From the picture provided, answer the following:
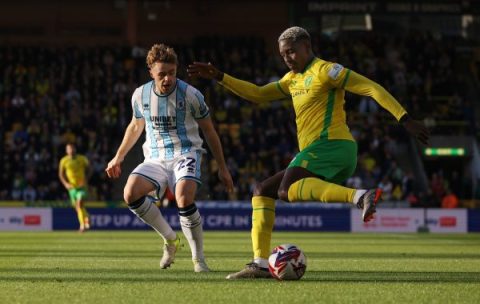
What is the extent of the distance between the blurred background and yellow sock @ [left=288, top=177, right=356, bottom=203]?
65.1 feet

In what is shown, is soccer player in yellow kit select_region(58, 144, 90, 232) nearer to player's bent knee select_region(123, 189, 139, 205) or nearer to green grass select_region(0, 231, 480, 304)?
green grass select_region(0, 231, 480, 304)

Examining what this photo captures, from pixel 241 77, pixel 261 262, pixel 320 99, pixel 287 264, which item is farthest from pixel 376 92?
pixel 241 77

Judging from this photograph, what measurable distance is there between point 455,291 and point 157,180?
336 cm

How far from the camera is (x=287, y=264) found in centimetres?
945

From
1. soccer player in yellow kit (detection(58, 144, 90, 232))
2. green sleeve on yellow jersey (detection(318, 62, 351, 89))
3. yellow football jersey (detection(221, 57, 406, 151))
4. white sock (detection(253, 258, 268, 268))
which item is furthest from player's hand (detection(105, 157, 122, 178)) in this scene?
soccer player in yellow kit (detection(58, 144, 90, 232))

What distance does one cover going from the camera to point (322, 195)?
29.5ft

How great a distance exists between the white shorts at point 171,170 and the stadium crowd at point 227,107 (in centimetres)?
1842

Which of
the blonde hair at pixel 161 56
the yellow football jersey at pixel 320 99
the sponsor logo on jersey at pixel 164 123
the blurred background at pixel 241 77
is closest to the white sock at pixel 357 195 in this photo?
the yellow football jersey at pixel 320 99

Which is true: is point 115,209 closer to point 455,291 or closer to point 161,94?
point 161,94

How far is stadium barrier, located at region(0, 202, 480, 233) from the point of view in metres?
27.6

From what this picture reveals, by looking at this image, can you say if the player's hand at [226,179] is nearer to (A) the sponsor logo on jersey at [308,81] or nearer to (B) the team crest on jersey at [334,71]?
(A) the sponsor logo on jersey at [308,81]

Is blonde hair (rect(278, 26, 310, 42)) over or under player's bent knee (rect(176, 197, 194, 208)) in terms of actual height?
over

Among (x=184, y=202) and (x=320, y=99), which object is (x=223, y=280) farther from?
(x=320, y=99)

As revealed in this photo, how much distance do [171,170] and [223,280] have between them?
62.9 inches
